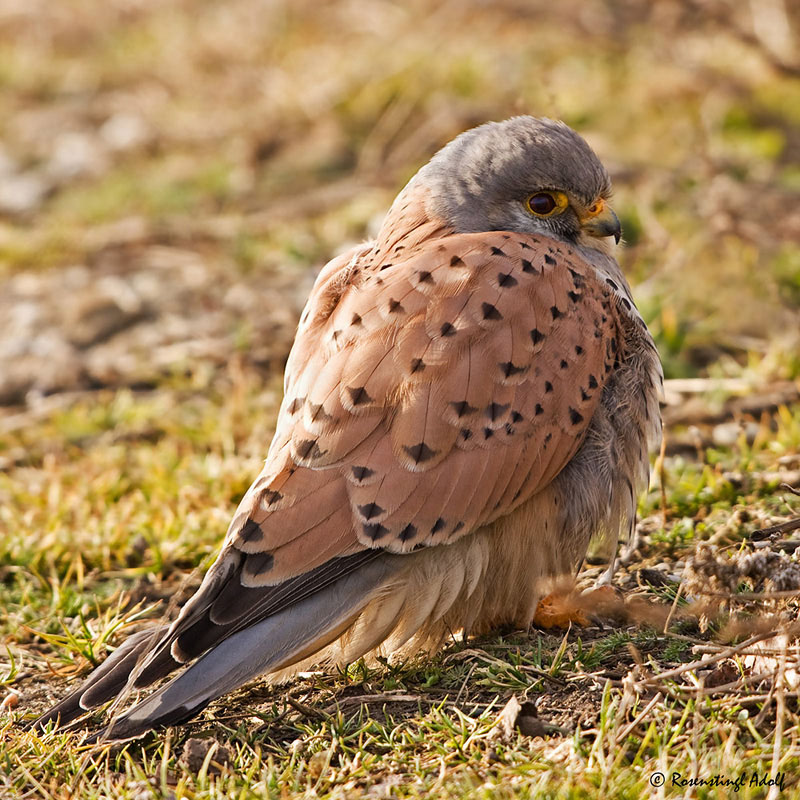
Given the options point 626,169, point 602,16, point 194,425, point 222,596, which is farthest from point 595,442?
point 602,16

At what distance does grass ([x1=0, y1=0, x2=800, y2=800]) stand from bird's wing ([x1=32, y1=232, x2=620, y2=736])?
35 cm

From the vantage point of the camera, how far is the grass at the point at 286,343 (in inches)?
116

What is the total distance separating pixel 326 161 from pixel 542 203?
154 inches

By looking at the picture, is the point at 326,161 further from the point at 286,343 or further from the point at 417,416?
the point at 417,416

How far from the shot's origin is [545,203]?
402cm

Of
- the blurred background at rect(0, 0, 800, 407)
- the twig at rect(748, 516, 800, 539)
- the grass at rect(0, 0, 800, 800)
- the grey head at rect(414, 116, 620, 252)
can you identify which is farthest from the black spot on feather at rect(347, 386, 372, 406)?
the blurred background at rect(0, 0, 800, 407)

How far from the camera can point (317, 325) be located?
3.67 metres

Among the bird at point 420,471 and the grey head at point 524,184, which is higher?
the grey head at point 524,184

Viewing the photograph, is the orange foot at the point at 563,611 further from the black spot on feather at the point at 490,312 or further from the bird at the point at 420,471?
the black spot on feather at the point at 490,312

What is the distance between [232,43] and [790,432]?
20.5 ft

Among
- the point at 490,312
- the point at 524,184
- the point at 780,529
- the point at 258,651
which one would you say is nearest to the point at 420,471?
the point at 490,312

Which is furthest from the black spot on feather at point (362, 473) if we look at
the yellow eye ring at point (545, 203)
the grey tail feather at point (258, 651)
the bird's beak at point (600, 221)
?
the bird's beak at point (600, 221)

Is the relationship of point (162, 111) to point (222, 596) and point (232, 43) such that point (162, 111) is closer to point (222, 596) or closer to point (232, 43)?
point (232, 43)

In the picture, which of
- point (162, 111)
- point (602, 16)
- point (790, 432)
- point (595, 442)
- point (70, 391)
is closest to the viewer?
point (595, 442)
